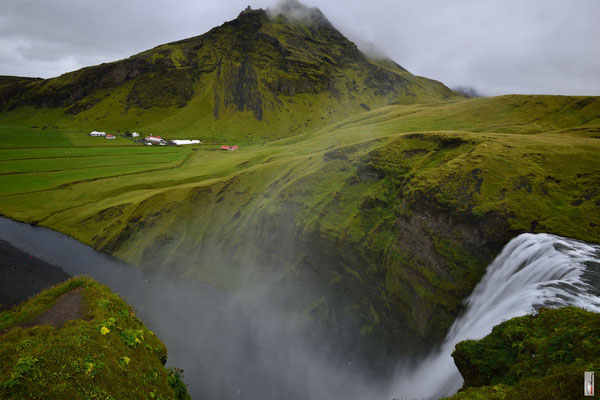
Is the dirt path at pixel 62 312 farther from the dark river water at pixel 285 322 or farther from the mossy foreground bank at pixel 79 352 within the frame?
the dark river water at pixel 285 322

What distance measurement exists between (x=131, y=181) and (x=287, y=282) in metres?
64.7

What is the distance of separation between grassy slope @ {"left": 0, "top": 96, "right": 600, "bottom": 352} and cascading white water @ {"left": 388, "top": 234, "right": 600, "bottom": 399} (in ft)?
7.12

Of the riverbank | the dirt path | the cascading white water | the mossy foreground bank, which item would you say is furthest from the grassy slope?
the dirt path

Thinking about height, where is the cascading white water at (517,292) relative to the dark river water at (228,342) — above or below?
above

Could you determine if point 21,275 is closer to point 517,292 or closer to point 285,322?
point 285,322

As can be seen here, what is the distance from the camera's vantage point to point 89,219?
231 feet

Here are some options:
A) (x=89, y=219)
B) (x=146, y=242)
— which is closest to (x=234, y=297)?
(x=146, y=242)

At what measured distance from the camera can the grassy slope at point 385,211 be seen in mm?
27969

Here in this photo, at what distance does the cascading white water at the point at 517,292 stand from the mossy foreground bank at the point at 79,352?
19331 mm

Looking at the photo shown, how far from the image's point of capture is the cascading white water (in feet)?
54.5

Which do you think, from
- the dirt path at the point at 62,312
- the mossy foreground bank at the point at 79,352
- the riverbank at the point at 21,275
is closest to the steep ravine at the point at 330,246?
the riverbank at the point at 21,275

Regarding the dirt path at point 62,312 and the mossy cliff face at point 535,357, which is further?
the dirt path at point 62,312

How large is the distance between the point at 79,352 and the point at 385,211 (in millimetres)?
34054

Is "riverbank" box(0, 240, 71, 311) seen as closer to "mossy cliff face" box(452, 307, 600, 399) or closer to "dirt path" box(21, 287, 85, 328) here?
"dirt path" box(21, 287, 85, 328)
